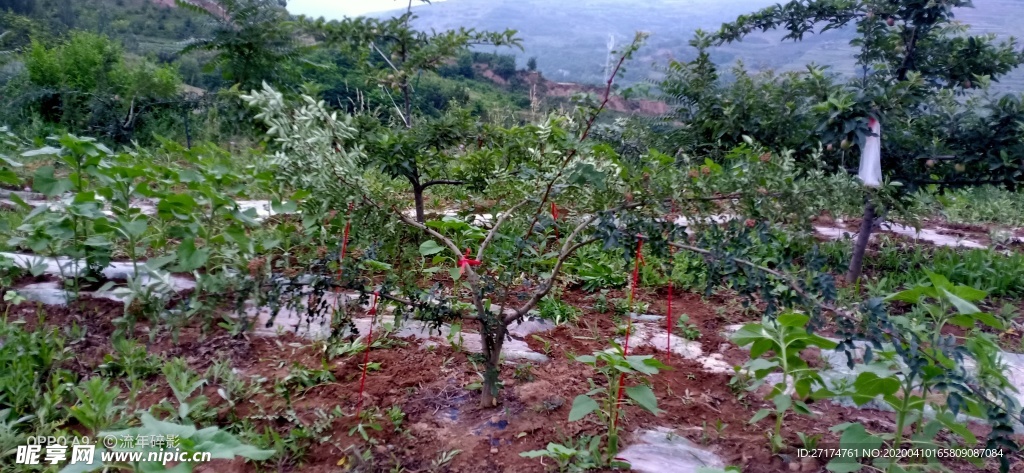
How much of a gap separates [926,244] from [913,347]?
4216 mm

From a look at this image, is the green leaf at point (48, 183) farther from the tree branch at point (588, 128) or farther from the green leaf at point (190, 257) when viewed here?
the tree branch at point (588, 128)

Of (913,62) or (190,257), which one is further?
(913,62)

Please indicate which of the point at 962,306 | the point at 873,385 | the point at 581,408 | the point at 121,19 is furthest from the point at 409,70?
the point at 121,19

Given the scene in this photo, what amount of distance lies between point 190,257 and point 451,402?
Answer: 120 cm

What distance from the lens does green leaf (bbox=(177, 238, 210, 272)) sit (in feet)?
7.92

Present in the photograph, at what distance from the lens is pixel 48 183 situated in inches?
113

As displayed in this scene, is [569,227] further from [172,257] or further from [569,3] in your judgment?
[569,3]

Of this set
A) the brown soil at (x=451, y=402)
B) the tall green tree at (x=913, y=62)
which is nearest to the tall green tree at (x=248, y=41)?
the brown soil at (x=451, y=402)

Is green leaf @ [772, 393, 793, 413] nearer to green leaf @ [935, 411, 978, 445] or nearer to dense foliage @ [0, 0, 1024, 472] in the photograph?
dense foliage @ [0, 0, 1024, 472]

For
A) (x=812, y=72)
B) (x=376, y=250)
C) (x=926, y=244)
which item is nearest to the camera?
(x=376, y=250)

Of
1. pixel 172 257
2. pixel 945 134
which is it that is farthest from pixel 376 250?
pixel 945 134

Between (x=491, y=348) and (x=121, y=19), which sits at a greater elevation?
(x=121, y=19)

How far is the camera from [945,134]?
3.59 m

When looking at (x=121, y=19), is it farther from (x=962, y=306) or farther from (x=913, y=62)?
(x=962, y=306)
